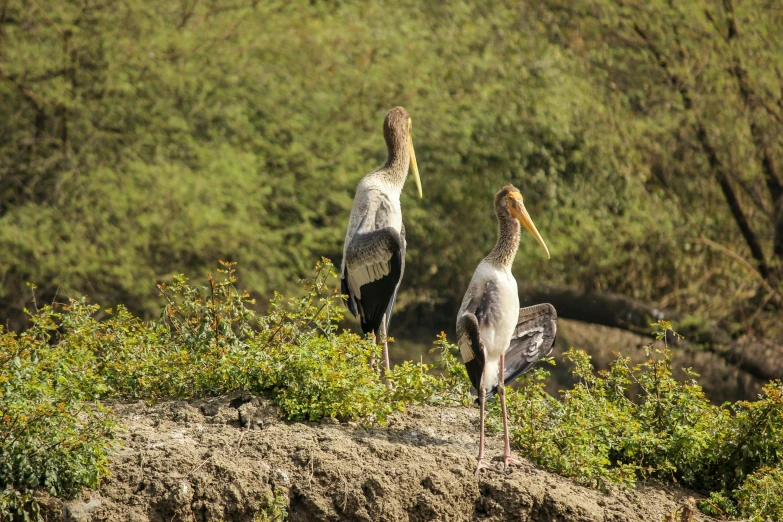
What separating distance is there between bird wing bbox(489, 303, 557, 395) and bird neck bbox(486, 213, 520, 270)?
0.39 m

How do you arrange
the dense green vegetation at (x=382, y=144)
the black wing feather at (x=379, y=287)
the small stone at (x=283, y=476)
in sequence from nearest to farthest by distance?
the small stone at (x=283, y=476)
the black wing feather at (x=379, y=287)
the dense green vegetation at (x=382, y=144)

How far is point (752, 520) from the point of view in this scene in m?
5.49

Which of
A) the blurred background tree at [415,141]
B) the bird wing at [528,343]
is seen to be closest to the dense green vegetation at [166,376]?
the bird wing at [528,343]

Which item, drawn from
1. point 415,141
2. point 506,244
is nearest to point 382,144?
point 415,141

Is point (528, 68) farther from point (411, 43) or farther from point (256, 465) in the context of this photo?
point (256, 465)

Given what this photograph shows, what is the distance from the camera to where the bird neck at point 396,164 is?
7.09m

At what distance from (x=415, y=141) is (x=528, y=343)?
752 cm

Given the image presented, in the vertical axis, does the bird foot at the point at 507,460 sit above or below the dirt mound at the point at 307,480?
above

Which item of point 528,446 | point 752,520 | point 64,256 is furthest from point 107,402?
point 64,256

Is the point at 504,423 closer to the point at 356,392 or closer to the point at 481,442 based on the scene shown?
the point at 481,442

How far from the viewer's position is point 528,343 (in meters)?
6.05

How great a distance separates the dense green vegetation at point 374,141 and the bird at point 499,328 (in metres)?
6.48

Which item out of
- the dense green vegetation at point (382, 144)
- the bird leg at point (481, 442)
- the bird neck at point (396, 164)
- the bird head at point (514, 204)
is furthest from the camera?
the dense green vegetation at point (382, 144)

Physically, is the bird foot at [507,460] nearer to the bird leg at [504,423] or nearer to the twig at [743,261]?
the bird leg at [504,423]
